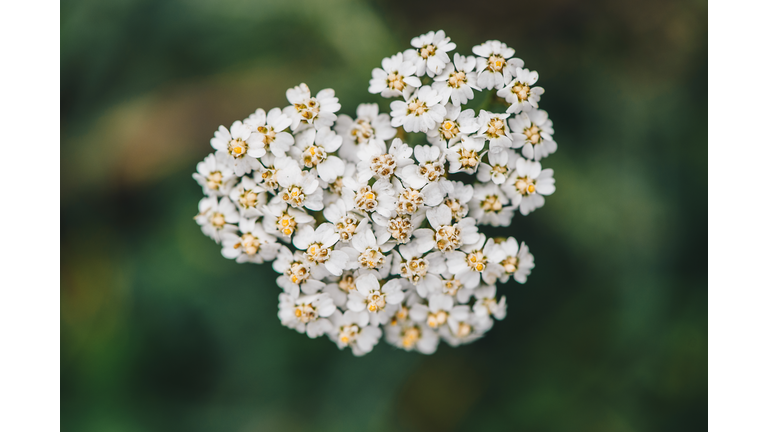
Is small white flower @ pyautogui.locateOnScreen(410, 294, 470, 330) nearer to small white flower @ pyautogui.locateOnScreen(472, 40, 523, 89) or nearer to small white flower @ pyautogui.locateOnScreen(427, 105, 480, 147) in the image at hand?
small white flower @ pyautogui.locateOnScreen(427, 105, 480, 147)

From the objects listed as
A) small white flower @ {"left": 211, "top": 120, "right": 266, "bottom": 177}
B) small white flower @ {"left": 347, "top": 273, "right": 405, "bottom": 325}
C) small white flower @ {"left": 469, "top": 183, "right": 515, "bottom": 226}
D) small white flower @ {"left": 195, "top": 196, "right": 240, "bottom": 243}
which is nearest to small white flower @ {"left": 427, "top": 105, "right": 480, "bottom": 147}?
small white flower @ {"left": 469, "top": 183, "right": 515, "bottom": 226}

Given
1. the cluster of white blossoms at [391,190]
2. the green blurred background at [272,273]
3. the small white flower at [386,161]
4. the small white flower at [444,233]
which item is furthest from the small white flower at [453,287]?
the green blurred background at [272,273]

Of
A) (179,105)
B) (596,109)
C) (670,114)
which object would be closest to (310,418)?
(179,105)

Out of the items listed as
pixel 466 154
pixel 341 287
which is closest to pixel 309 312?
pixel 341 287

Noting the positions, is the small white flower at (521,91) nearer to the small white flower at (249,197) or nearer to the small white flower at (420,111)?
the small white flower at (420,111)

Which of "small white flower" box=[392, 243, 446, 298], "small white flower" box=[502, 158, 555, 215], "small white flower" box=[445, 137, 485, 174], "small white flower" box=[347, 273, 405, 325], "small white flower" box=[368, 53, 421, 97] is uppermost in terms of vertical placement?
"small white flower" box=[368, 53, 421, 97]

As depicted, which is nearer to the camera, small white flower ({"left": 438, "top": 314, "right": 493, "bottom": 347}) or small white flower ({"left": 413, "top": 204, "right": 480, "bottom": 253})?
small white flower ({"left": 413, "top": 204, "right": 480, "bottom": 253})

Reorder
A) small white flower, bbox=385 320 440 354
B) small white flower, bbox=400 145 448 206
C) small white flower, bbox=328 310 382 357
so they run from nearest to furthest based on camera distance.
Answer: small white flower, bbox=400 145 448 206 < small white flower, bbox=328 310 382 357 < small white flower, bbox=385 320 440 354
